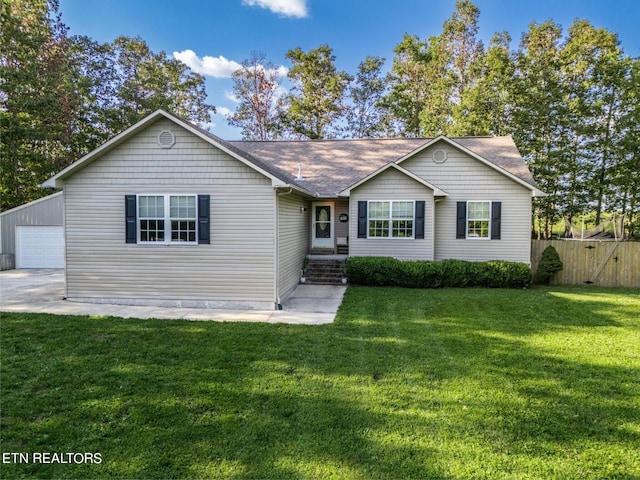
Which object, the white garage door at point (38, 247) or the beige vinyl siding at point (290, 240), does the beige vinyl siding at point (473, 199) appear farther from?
the white garage door at point (38, 247)

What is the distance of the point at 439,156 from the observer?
41.9 ft

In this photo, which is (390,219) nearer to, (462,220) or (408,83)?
(462,220)

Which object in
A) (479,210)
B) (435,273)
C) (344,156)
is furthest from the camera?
(344,156)

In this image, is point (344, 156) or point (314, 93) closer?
point (344, 156)

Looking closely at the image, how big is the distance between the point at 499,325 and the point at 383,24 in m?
22.2

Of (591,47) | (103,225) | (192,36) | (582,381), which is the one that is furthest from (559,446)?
(192,36)

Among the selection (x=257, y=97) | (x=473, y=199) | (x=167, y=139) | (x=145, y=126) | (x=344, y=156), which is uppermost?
(x=257, y=97)

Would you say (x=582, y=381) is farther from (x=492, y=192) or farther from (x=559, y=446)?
(x=492, y=192)

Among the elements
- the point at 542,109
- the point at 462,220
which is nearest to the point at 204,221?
the point at 462,220

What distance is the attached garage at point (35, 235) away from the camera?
605 inches

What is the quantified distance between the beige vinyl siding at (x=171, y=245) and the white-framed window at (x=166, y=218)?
187mm

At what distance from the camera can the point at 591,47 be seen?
18.3 m

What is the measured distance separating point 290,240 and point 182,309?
11.4 ft

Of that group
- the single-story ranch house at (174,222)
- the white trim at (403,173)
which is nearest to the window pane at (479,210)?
the white trim at (403,173)
